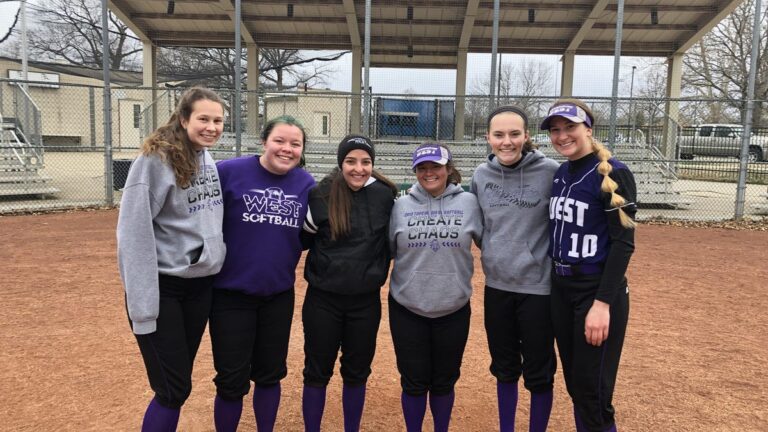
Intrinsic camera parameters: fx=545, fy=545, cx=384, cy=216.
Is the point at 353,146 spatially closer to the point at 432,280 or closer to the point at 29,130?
the point at 432,280

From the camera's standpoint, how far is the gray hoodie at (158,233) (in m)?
2.35

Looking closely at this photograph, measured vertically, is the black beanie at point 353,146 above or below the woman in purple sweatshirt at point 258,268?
above

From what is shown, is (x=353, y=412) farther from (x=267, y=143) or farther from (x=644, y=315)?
(x=644, y=315)

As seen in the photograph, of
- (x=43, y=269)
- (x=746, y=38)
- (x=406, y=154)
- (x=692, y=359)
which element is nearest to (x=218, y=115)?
(x=692, y=359)

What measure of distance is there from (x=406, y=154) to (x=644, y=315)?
28.4 ft

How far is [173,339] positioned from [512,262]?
5.51 feet

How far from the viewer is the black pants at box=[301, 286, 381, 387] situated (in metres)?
2.87

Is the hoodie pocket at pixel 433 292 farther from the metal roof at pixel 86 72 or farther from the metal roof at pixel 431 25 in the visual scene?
the metal roof at pixel 86 72

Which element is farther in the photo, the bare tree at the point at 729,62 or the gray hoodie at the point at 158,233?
the bare tree at the point at 729,62

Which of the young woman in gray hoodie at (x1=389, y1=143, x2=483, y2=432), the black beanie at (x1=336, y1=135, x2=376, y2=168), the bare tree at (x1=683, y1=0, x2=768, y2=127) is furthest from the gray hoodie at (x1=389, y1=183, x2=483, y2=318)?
the bare tree at (x1=683, y1=0, x2=768, y2=127)

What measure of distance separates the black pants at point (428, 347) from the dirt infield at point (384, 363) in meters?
0.56

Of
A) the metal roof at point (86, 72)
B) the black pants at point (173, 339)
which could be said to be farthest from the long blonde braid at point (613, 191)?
the metal roof at point (86, 72)

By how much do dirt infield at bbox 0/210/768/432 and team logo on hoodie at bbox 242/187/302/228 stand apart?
1.34m

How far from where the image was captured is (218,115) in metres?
2.57
